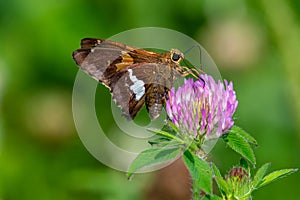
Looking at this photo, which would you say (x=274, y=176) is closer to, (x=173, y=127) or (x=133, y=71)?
(x=173, y=127)

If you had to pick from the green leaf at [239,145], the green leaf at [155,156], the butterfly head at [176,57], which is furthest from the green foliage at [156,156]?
the butterfly head at [176,57]

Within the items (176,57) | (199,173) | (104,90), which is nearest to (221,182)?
(199,173)

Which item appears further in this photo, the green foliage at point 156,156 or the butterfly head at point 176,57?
the butterfly head at point 176,57

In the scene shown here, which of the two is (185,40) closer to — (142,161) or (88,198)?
(88,198)

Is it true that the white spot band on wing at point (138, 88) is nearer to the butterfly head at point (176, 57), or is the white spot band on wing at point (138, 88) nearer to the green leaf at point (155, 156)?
the butterfly head at point (176, 57)

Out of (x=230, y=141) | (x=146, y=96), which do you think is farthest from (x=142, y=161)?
(x=146, y=96)
